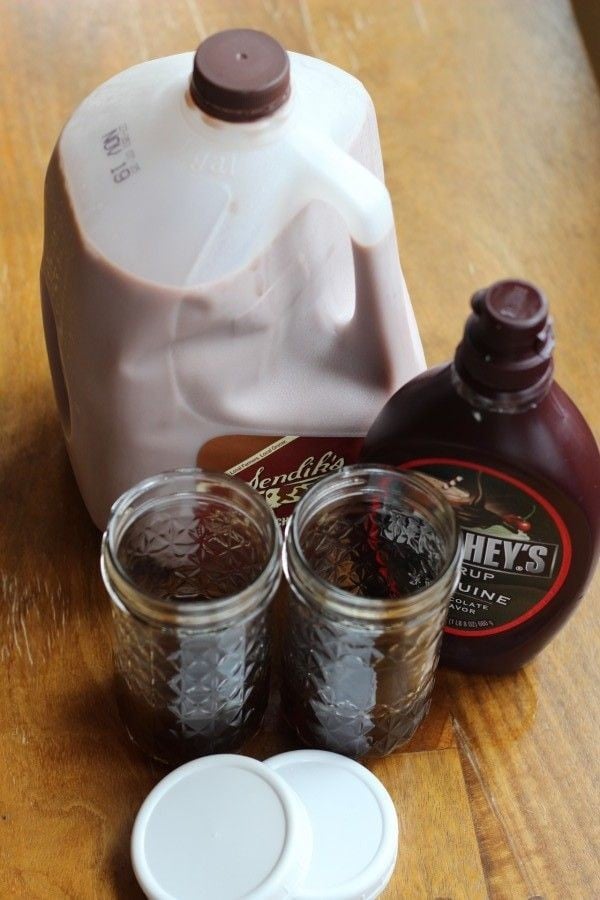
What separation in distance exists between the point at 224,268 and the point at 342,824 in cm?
29

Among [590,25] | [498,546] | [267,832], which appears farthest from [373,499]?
[590,25]

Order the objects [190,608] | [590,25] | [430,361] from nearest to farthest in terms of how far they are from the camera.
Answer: [190,608] → [430,361] → [590,25]

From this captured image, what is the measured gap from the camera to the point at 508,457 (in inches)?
25.5

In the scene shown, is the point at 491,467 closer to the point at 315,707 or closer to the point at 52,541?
the point at 315,707

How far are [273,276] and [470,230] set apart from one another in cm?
32

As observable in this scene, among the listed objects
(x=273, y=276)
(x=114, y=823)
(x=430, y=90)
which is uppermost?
(x=273, y=276)

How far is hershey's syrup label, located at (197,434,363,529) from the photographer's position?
0.73 m

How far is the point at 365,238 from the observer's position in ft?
2.17

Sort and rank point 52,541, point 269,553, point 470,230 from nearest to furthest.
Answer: point 269,553 < point 52,541 < point 470,230

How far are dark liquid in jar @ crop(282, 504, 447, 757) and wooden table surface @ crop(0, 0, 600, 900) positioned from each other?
0.03 m

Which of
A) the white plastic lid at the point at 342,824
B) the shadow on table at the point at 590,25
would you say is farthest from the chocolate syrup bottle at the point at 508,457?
the shadow on table at the point at 590,25

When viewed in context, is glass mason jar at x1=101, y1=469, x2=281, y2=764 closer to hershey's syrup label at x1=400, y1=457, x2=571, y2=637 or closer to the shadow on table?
hershey's syrup label at x1=400, y1=457, x2=571, y2=637

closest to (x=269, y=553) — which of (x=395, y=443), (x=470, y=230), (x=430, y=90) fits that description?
(x=395, y=443)
